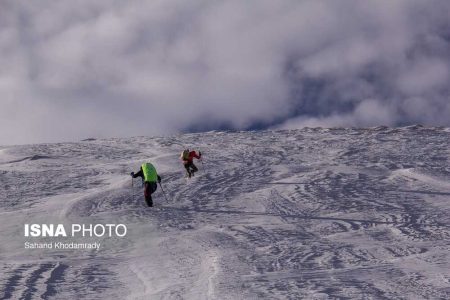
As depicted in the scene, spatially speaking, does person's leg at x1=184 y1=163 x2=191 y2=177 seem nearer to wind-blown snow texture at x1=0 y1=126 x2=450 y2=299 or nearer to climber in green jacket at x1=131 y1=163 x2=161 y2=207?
wind-blown snow texture at x1=0 y1=126 x2=450 y2=299

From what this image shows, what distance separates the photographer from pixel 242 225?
1335 cm

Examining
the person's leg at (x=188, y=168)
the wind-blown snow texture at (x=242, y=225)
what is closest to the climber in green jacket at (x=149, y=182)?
the wind-blown snow texture at (x=242, y=225)

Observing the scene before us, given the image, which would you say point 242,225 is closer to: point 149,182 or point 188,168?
point 149,182

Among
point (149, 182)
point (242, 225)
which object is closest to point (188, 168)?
point (149, 182)

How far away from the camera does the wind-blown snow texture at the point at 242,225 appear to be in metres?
8.45

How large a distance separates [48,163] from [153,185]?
11670 mm

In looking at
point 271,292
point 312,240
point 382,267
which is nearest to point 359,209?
point 312,240

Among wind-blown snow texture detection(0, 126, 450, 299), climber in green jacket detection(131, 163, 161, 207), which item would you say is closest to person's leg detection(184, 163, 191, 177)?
wind-blown snow texture detection(0, 126, 450, 299)

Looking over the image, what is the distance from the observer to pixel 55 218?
14.4m

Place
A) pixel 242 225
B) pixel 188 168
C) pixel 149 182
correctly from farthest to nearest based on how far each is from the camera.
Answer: pixel 188 168 < pixel 149 182 < pixel 242 225

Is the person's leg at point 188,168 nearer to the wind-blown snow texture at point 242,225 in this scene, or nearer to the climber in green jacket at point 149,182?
the wind-blown snow texture at point 242,225

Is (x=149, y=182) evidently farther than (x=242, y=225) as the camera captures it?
Yes

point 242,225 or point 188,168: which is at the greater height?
point 188,168

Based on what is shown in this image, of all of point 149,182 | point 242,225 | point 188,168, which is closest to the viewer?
point 242,225
